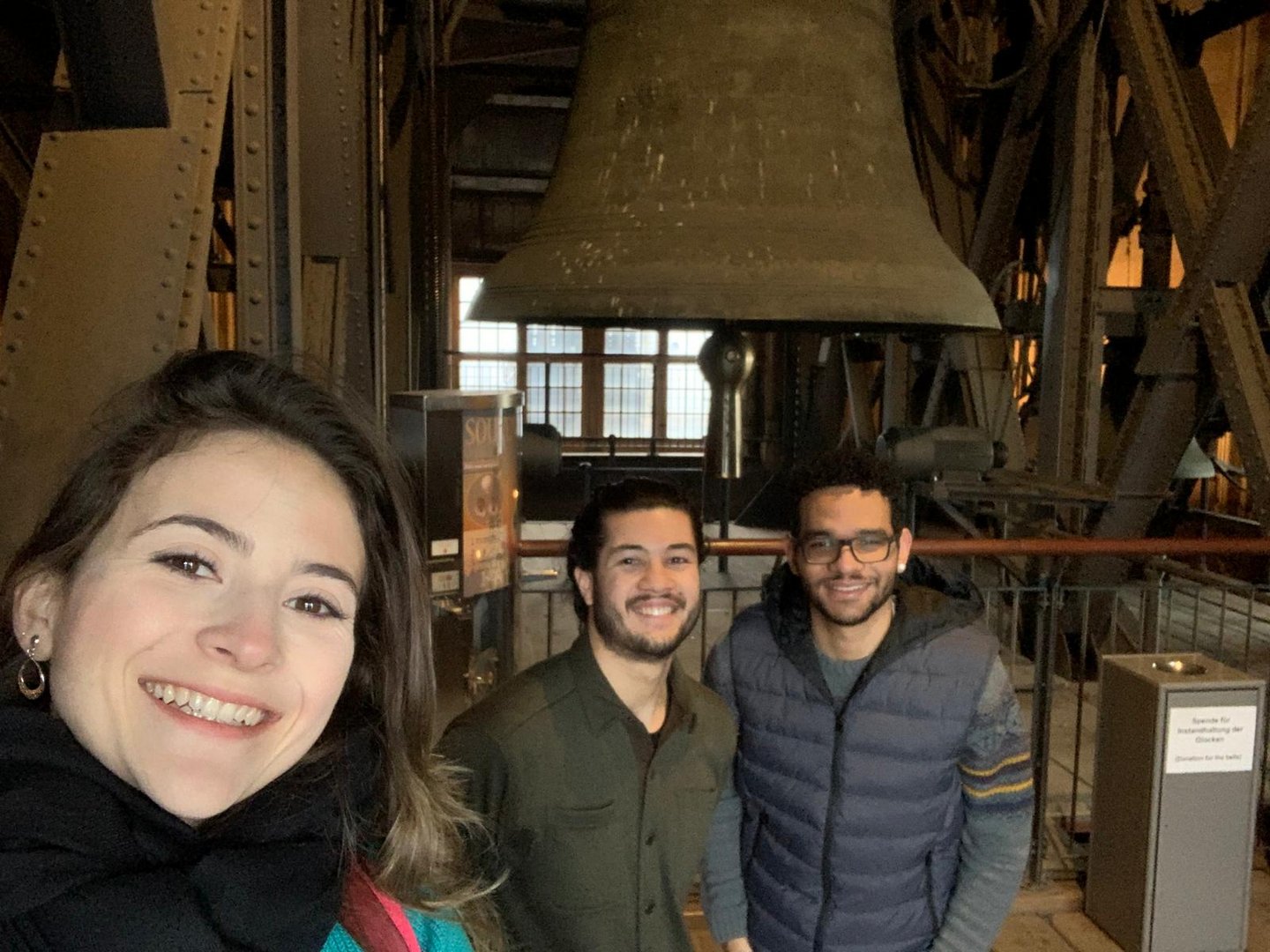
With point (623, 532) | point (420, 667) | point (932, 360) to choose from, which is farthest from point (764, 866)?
point (932, 360)

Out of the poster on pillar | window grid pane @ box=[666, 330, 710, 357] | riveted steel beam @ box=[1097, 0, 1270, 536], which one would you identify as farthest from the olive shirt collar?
window grid pane @ box=[666, 330, 710, 357]

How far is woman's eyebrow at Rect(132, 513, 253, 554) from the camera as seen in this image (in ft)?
3.42

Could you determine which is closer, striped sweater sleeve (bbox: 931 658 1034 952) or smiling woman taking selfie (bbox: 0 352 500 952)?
smiling woman taking selfie (bbox: 0 352 500 952)

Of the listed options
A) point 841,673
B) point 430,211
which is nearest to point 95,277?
point 841,673

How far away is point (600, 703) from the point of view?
1.83 metres

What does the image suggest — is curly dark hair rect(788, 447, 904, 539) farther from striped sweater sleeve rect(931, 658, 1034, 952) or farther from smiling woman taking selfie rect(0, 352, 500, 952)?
smiling woman taking selfie rect(0, 352, 500, 952)

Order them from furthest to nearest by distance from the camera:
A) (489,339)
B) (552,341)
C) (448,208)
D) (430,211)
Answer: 1. (552,341)
2. (489,339)
3. (448,208)
4. (430,211)

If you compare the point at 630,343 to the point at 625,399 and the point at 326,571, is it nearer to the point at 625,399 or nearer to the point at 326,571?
the point at 625,399

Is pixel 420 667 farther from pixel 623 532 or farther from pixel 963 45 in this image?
pixel 963 45

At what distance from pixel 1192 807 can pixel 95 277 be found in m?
3.46

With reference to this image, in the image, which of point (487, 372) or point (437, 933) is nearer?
point (437, 933)

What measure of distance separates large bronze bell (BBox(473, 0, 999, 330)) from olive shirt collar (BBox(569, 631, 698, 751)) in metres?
0.69

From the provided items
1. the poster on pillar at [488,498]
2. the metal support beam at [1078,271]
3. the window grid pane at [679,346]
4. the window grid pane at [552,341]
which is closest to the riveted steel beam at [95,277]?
the poster on pillar at [488,498]

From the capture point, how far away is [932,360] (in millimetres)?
6910
